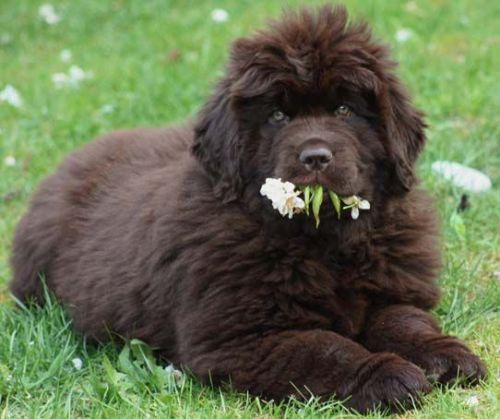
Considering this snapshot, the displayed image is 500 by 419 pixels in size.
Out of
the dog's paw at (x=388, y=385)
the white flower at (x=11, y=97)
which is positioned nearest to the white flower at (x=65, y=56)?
the white flower at (x=11, y=97)

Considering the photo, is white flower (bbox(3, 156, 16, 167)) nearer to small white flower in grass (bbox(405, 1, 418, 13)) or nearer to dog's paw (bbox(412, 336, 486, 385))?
small white flower in grass (bbox(405, 1, 418, 13))

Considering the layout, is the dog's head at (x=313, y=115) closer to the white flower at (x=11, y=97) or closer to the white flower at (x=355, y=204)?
the white flower at (x=355, y=204)

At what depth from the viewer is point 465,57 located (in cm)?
841

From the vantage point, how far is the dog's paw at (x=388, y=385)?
395 cm

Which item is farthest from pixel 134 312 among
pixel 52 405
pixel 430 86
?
pixel 430 86

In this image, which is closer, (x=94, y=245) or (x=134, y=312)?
(x=134, y=312)

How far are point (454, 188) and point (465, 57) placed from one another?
7.86 feet

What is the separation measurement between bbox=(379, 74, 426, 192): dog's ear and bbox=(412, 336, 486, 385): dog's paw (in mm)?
698

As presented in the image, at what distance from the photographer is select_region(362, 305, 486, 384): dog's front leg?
4164 millimetres

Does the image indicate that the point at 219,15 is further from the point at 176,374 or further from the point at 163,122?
the point at 176,374

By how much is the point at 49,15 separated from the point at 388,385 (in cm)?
857

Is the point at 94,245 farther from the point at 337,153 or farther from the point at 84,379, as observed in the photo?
the point at 337,153

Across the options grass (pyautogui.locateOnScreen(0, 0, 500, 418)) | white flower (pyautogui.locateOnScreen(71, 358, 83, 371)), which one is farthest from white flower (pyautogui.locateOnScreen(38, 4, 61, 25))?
white flower (pyautogui.locateOnScreen(71, 358, 83, 371))

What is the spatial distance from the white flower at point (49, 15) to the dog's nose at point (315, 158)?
26.1 feet
